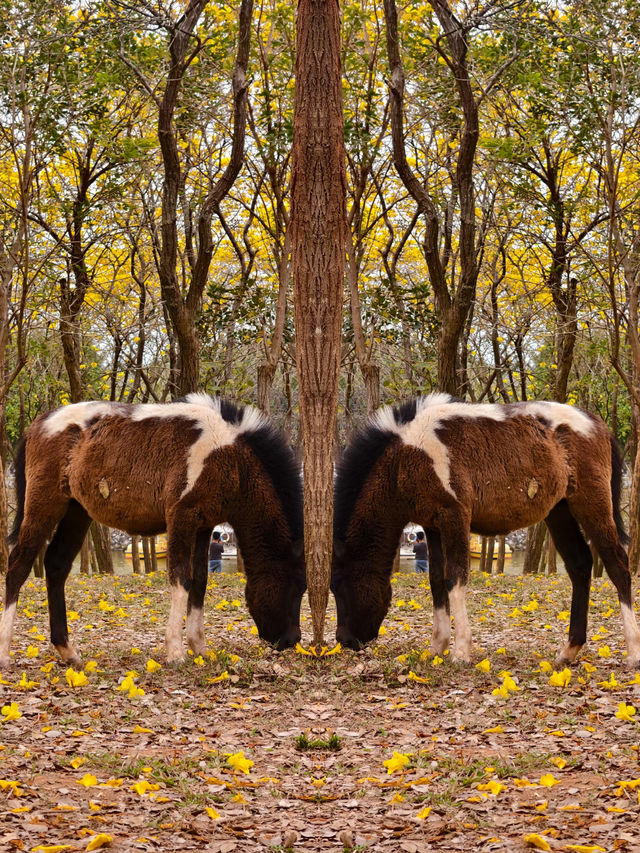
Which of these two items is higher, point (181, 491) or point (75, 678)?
point (181, 491)

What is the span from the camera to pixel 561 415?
858 cm

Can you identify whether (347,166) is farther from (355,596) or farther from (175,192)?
(355,596)

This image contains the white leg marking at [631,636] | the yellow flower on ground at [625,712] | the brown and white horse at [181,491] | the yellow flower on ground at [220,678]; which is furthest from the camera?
the brown and white horse at [181,491]

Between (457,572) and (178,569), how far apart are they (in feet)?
8.29

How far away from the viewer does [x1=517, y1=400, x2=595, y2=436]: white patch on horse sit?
8.49 m

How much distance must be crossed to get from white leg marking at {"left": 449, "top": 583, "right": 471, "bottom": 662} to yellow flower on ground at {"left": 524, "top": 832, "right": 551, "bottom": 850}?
3900mm

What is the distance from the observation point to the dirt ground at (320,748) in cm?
439

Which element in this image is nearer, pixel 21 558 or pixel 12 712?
pixel 12 712

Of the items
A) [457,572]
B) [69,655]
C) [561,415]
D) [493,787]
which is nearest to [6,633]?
[69,655]

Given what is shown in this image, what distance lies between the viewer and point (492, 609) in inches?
480

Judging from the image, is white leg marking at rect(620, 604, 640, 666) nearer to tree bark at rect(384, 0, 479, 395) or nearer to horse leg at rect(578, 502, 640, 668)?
horse leg at rect(578, 502, 640, 668)

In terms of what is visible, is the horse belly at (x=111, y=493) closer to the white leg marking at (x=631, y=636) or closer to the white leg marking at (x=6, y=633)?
the white leg marking at (x=6, y=633)

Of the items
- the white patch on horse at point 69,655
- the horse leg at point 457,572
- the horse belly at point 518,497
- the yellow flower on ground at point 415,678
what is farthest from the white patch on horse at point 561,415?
the white patch on horse at point 69,655

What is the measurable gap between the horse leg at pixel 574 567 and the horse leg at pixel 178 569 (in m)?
3.41
